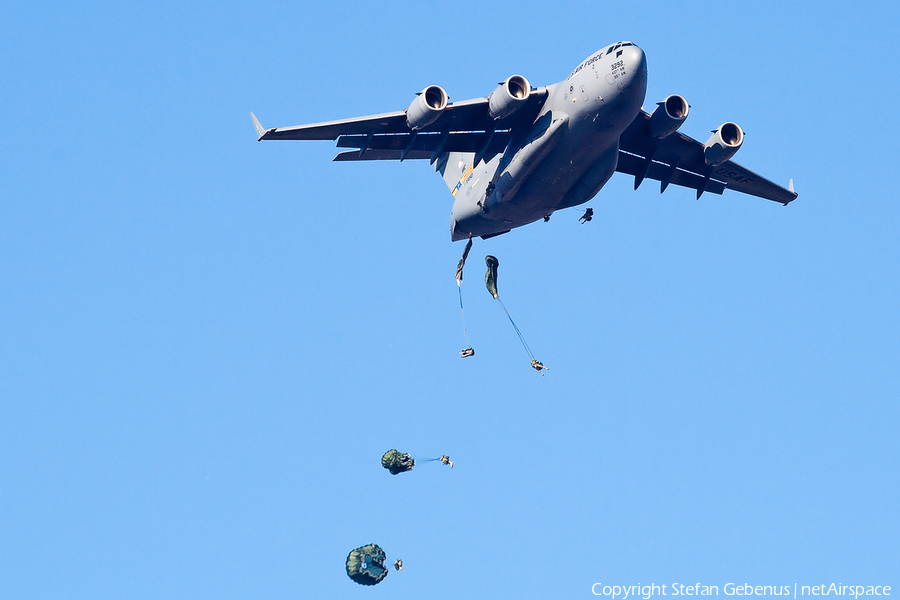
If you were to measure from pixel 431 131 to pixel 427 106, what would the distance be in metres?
2.69

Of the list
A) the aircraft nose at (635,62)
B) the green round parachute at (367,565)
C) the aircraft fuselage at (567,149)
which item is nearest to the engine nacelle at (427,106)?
the aircraft fuselage at (567,149)

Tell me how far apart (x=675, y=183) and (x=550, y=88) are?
646 centimetres

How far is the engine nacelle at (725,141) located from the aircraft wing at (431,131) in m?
4.87

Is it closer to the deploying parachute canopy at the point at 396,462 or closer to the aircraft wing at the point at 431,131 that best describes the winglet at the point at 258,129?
the aircraft wing at the point at 431,131

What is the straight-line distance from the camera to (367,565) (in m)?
22.8

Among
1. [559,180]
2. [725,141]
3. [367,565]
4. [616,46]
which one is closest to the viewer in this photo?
[367,565]

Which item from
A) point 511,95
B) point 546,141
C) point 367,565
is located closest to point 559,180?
point 546,141

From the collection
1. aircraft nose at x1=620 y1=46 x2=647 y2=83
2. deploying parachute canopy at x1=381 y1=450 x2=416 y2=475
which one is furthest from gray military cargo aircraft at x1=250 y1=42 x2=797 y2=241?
deploying parachute canopy at x1=381 y1=450 x2=416 y2=475

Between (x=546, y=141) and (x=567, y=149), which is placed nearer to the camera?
(x=546, y=141)

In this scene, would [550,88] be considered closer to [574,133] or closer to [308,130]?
[574,133]

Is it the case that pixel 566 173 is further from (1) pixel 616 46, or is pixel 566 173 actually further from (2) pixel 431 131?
(2) pixel 431 131

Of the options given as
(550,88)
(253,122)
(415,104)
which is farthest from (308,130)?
(550,88)

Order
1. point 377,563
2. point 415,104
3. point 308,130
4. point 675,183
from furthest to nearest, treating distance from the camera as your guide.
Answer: point 675,183 → point 308,130 → point 415,104 → point 377,563

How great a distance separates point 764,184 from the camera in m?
30.4
